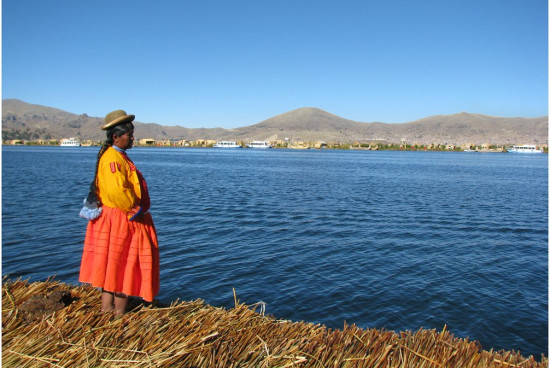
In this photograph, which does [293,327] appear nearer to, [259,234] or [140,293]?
[140,293]

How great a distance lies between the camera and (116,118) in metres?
4.83

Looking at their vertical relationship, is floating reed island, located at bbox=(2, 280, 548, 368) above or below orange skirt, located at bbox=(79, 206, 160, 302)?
below

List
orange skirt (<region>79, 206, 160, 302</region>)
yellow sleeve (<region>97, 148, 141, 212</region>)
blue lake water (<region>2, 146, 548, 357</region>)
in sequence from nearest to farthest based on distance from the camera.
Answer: yellow sleeve (<region>97, 148, 141, 212</region>)
orange skirt (<region>79, 206, 160, 302</region>)
blue lake water (<region>2, 146, 548, 357</region>)

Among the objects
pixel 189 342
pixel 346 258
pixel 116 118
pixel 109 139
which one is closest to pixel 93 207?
pixel 109 139

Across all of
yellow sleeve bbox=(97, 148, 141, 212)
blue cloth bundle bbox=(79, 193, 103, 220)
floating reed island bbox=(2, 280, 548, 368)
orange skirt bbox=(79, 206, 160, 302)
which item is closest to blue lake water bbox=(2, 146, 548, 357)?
floating reed island bbox=(2, 280, 548, 368)

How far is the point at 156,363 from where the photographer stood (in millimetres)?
3844

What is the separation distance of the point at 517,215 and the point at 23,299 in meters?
23.8

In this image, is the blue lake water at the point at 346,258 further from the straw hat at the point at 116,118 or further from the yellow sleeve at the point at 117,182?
the straw hat at the point at 116,118

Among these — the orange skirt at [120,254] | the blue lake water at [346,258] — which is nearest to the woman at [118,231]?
the orange skirt at [120,254]

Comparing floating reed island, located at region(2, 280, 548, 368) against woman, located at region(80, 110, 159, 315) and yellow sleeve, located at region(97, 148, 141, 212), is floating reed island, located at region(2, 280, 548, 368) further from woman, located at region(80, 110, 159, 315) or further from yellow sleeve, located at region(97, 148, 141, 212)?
yellow sleeve, located at region(97, 148, 141, 212)

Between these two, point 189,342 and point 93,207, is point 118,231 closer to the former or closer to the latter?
point 93,207

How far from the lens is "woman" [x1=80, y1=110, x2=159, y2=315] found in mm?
4715

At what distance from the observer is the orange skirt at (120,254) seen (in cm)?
478

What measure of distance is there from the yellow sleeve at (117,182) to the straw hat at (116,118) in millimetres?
290
